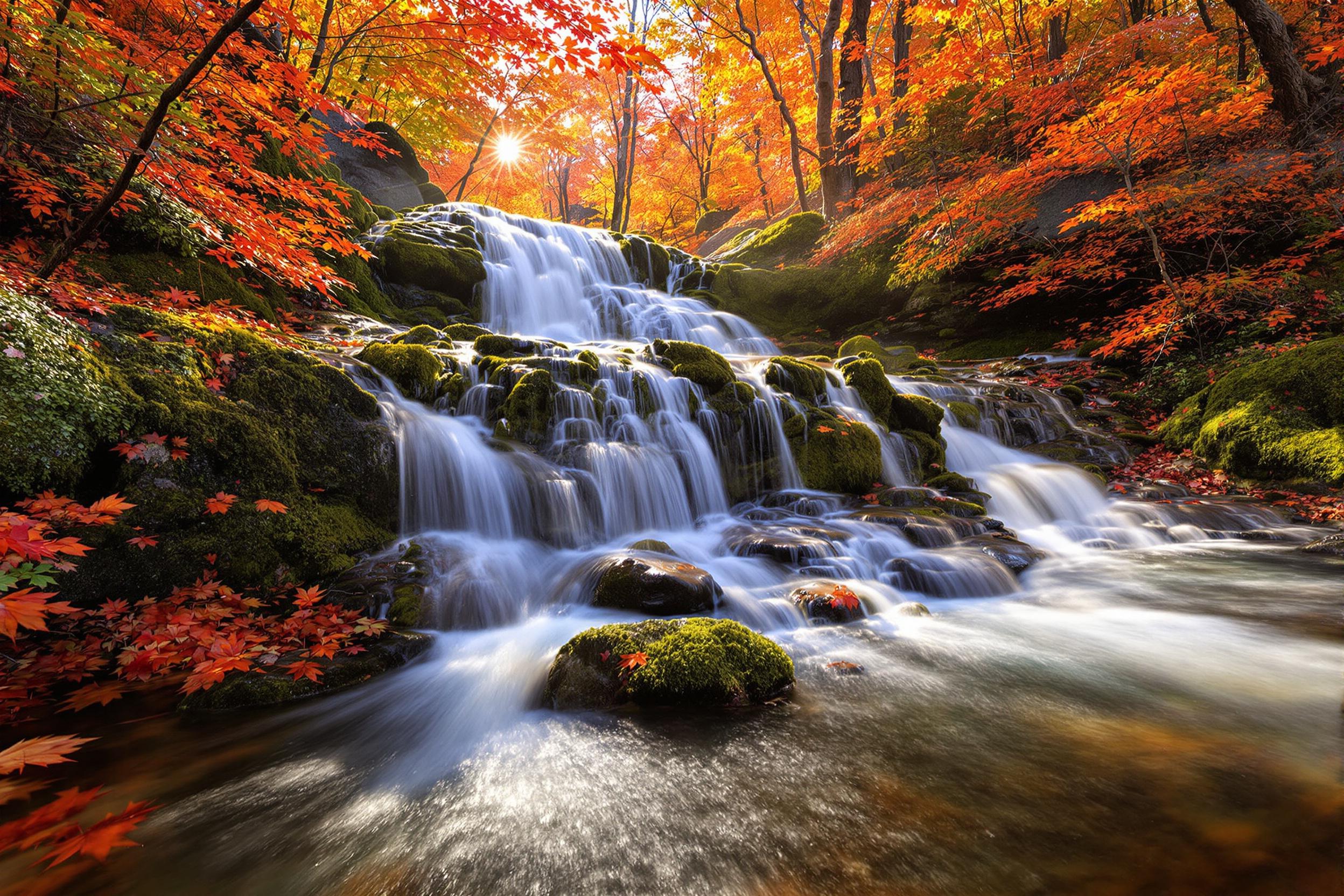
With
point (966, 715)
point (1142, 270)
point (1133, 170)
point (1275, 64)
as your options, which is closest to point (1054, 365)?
point (1142, 270)

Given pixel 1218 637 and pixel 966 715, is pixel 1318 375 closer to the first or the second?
pixel 1218 637

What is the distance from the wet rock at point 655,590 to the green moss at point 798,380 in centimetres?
526

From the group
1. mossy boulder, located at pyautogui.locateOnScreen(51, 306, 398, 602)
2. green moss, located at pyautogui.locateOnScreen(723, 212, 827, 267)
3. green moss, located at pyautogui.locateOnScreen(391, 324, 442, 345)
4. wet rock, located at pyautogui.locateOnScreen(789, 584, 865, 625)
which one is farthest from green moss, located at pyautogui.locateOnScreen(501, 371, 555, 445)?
green moss, located at pyautogui.locateOnScreen(723, 212, 827, 267)

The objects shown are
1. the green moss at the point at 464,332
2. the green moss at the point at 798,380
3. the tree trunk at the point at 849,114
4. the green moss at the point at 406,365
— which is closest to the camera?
the green moss at the point at 406,365

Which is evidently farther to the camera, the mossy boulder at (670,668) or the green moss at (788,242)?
the green moss at (788,242)

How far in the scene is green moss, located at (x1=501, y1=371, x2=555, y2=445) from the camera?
696cm

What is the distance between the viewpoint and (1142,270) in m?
11.3

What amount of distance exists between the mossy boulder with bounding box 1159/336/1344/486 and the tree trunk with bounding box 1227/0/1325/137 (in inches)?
167

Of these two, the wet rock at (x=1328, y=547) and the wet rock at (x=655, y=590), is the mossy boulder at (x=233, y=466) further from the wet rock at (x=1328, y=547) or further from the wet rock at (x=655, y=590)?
the wet rock at (x=1328, y=547)

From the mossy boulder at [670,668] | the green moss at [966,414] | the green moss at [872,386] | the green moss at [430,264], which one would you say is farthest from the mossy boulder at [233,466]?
the green moss at [966,414]

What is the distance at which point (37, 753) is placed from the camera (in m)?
2.21

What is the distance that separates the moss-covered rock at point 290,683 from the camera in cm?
302

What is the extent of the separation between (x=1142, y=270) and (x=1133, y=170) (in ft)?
7.33

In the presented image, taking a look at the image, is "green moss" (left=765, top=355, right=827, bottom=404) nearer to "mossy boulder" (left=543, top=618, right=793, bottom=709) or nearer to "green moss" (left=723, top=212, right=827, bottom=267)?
"mossy boulder" (left=543, top=618, right=793, bottom=709)
